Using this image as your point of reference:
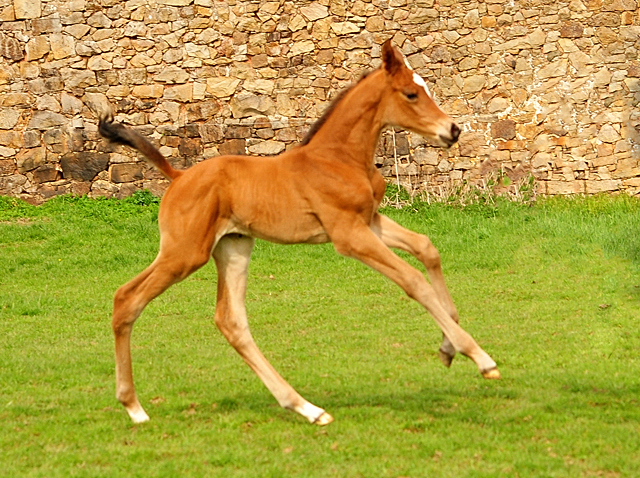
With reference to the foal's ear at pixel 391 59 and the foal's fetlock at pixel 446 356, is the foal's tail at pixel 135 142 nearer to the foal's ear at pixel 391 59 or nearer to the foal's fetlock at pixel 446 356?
the foal's ear at pixel 391 59

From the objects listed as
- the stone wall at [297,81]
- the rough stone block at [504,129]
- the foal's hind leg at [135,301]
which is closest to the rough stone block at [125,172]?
the stone wall at [297,81]

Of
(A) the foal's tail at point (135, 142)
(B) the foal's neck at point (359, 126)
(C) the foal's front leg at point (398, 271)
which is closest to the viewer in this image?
(C) the foal's front leg at point (398, 271)

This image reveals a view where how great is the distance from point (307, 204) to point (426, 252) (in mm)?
815

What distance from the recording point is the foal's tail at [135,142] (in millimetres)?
6801

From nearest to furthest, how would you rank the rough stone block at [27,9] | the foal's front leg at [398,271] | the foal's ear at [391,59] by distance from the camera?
the foal's front leg at [398,271] → the foal's ear at [391,59] → the rough stone block at [27,9]

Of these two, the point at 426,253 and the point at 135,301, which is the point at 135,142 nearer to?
the point at 135,301

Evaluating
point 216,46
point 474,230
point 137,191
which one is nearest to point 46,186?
point 137,191

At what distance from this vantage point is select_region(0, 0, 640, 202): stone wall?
50.5ft

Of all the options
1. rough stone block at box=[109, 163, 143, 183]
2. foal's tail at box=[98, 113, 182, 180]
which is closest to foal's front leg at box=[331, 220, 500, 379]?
foal's tail at box=[98, 113, 182, 180]

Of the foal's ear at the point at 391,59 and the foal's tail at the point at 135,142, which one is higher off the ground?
the foal's ear at the point at 391,59

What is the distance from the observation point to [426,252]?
648cm

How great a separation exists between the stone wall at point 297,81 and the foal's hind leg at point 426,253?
29.7ft

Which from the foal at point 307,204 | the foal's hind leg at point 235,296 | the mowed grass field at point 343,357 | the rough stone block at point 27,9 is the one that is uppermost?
the rough stone block at point 27,9

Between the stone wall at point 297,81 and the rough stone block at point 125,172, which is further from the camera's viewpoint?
the rough stone block at point 125,172
